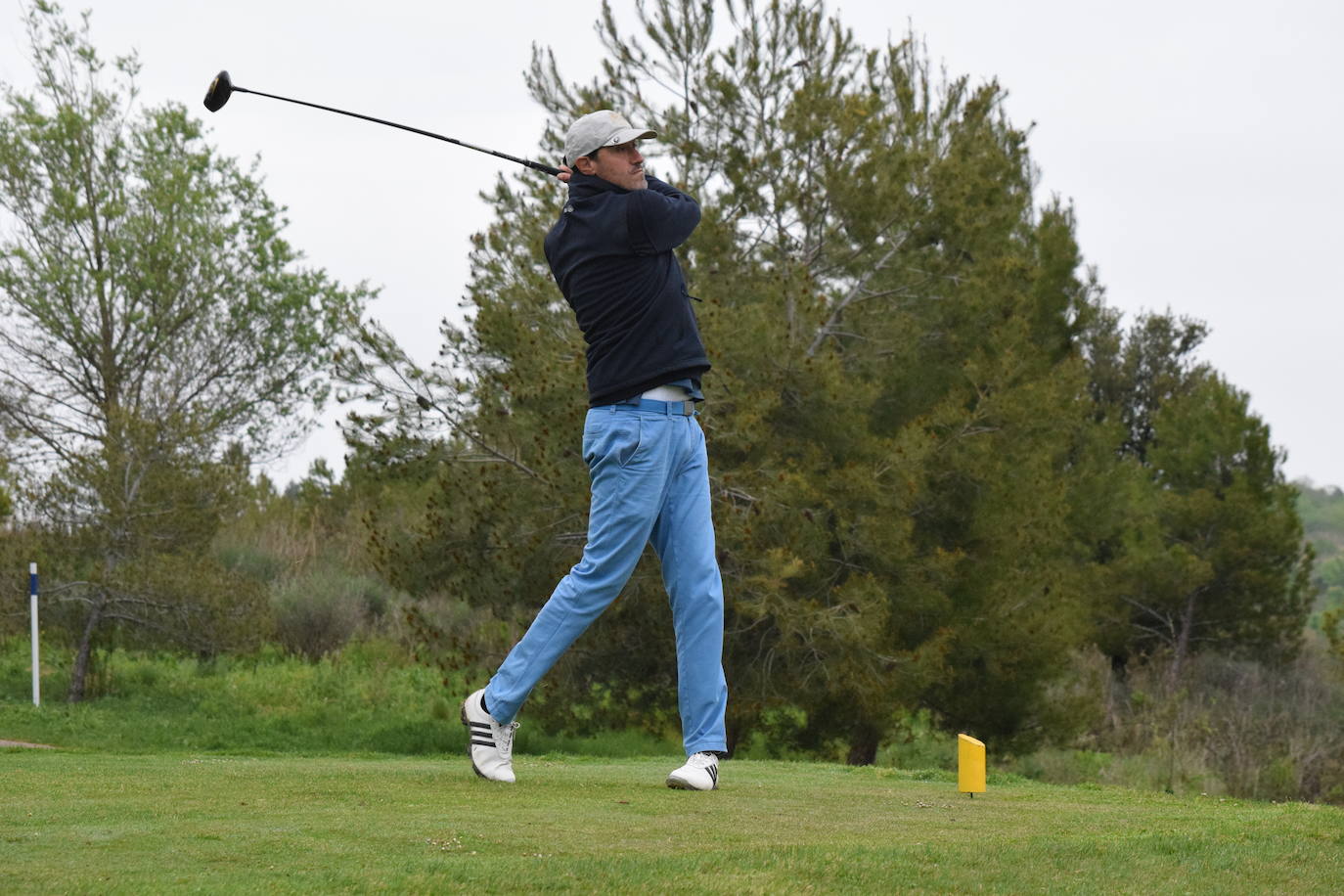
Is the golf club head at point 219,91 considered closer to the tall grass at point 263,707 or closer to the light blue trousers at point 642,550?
the light blue trousers at point 642,550

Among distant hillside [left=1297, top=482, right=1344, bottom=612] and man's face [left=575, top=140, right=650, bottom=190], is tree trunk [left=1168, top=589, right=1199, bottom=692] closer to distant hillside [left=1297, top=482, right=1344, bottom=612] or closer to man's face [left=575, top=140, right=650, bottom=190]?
man's face [left=575, top=140, right=650, bottom=190]

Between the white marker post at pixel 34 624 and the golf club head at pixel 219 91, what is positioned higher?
the golf club head at pixel 219 91

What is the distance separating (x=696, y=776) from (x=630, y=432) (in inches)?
44.8

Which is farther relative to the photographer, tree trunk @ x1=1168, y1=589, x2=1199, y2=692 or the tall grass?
tree trunk @ x1=1168, y1=589, x2=1199, y2=692

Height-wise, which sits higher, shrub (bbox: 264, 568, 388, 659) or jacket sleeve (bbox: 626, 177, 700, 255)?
jacket sleeve (bbox: 626, 177, 700, 255)

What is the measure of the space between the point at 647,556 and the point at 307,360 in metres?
23.0

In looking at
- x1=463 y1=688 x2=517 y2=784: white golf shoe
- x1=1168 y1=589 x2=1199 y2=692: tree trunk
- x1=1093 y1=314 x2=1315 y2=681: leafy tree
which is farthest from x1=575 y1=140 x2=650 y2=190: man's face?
x1=1168 y1=589 x2=1199 y2=692: tree trunk

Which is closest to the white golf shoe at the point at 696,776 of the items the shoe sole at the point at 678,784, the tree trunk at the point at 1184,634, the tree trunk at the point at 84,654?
the shoe sole at the point at 678,784

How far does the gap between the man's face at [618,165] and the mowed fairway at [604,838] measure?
200 cm

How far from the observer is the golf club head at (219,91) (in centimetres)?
675

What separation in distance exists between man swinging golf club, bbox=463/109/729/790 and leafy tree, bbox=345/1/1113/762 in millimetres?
8545

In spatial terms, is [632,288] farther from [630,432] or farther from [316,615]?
[316,615]

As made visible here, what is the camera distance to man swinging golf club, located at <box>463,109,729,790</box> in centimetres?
534

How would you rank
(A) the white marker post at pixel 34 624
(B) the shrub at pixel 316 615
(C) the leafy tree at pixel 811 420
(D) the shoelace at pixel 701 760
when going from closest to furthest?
(D) the shoelace at pixel 701 760 → (C) the leafy tree at pixel 811 420 → (A) the white marker post at pixel 34 624 → (B) the shrub at pixel 316 615
